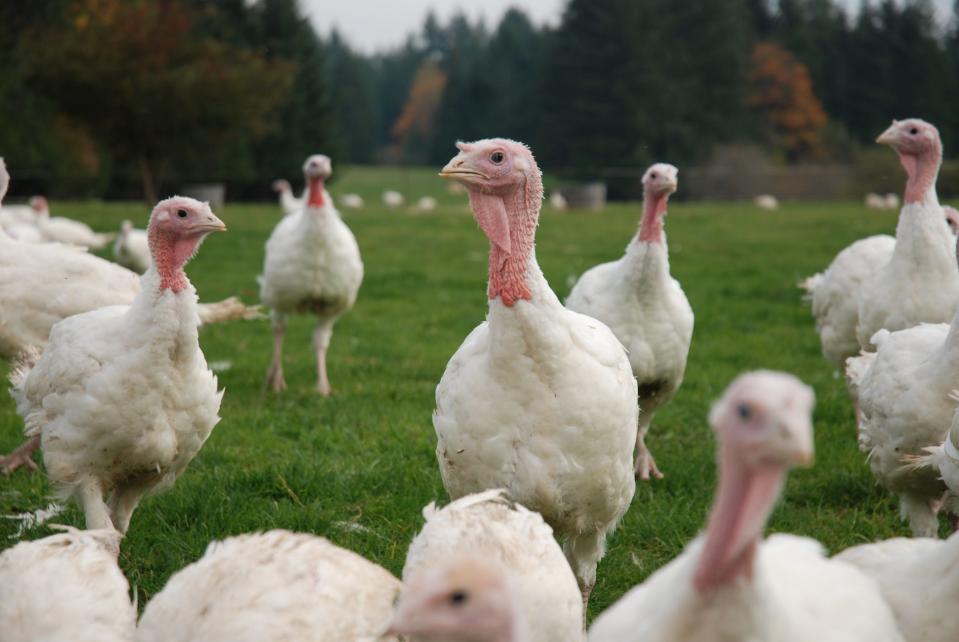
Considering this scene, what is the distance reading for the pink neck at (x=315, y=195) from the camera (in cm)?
858

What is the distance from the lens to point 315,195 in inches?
340

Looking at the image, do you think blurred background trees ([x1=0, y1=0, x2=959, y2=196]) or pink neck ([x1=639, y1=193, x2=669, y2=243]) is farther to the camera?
blurred background trees ([x1=0, y1=0, x2=959, y2=196])

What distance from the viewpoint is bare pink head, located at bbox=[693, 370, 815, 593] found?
2000 millimetres

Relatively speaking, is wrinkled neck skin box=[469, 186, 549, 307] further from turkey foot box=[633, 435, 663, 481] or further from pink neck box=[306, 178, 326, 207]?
pink neck box=[306, 178, 326, 207]

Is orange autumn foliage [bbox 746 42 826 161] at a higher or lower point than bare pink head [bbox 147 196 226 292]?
higher

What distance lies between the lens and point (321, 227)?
851cm

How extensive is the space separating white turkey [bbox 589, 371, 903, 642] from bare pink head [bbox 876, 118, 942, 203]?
4.16 meters

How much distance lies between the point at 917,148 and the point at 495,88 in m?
57.3

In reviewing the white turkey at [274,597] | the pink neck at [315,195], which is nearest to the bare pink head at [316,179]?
the pink neck at [315,195]

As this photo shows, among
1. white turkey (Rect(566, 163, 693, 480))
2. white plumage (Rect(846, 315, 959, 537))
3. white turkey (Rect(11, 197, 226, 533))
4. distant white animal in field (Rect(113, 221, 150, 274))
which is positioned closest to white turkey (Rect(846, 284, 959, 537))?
white plumage (Rect(846, 315, 959, 537))

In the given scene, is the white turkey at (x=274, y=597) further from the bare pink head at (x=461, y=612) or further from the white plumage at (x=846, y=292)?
the white plumage at (x=846, y=292)

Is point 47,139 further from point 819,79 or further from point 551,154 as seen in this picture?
point 819,79

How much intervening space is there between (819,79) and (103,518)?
55.4 metres

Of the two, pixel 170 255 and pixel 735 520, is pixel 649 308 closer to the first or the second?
pixel 170 255
